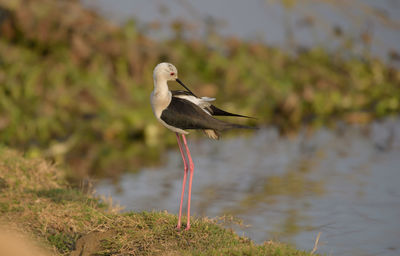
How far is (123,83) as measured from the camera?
50.6 ft

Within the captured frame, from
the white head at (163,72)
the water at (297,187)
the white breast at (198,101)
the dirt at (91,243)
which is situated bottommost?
the dirt at (91,243)

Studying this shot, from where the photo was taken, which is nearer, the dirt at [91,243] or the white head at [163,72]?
the white head at [163,72]

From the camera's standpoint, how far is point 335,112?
16.3m

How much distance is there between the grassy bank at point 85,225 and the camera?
17.8 feet

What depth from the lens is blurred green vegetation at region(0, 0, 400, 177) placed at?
1294cm

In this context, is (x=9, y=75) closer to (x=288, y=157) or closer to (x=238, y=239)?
(x=288, y=157)

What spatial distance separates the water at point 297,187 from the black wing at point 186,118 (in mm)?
1397

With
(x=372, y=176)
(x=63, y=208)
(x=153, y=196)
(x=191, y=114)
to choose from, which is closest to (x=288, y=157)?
(x=372, y=176)

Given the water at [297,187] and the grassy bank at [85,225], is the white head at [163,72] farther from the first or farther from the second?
the water at [297,187]

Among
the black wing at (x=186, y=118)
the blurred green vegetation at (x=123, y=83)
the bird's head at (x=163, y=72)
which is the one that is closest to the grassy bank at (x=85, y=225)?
the black wing at (x=186, y=118)

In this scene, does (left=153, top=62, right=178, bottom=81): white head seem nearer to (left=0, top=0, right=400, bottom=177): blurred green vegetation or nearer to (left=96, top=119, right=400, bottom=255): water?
(left=96, top=119, right=400, bottom=255): water

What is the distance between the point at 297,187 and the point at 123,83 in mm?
6541

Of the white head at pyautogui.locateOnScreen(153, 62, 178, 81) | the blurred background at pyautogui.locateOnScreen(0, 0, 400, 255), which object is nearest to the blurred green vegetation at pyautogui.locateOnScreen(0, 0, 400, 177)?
the blurred background at pyautogui.locateOnScreen(0, 0, 400, 255)

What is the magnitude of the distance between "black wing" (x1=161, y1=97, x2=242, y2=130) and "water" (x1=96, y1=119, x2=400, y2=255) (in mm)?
1397
